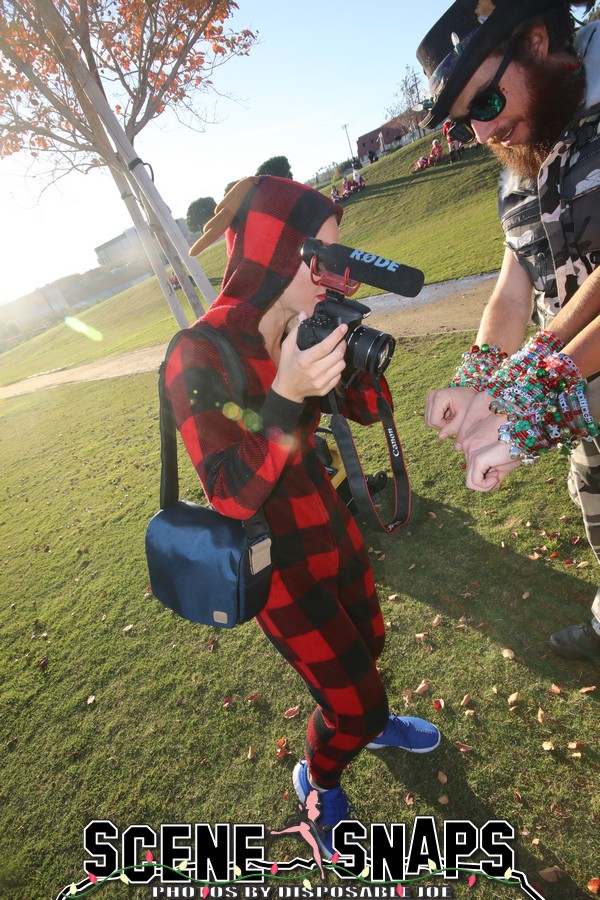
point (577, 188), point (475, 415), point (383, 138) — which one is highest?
point (383, 138)

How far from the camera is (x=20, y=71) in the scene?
4.66 metres

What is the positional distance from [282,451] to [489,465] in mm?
726

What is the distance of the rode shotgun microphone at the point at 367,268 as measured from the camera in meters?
1.50

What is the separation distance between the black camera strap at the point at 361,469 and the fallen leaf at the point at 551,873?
1.84 meters

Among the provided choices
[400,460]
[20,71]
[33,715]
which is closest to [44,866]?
[33,715]

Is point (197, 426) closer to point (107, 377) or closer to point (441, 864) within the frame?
point (441, 864)

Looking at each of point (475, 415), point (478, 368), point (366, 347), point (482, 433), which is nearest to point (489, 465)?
point (482, 433)

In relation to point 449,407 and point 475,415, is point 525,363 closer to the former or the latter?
point 475,415

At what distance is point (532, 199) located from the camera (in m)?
2.21

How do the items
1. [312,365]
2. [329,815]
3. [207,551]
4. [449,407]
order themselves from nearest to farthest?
[312,365] → [207,551] → [449,407] → [329,815]

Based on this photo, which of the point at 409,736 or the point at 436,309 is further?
the point at 436,309

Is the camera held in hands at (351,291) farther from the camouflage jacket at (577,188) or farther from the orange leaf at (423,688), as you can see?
the orange leaf at (423,688)

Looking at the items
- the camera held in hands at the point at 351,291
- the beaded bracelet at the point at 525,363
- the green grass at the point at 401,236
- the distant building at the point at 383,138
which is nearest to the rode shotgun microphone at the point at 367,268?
the camera held in hands at the point at 351,291

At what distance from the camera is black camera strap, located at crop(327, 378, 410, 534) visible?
1.93 metres
